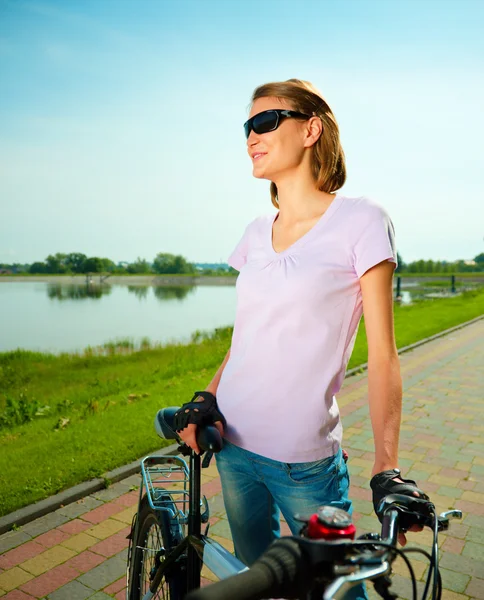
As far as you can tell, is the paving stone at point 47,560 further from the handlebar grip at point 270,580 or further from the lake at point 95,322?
the lake at point 95,322

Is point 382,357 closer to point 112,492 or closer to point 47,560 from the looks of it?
point 47,560

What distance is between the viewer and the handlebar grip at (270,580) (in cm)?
75

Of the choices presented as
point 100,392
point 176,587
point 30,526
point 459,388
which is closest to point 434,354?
point 459,388

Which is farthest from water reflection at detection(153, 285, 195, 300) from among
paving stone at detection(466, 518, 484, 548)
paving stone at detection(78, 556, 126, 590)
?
paving stone at detection(78, 556, 126, 590)

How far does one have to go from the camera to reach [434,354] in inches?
413

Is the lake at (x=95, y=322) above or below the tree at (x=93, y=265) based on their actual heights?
below

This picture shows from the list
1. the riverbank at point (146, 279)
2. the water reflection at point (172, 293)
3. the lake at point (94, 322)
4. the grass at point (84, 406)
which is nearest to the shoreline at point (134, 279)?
the riverbank at point (146, 279)

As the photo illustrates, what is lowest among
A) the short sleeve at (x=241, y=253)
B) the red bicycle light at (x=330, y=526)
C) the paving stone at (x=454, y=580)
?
the paving stone at (x=454, y=580)

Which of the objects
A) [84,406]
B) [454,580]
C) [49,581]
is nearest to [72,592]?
[49,581]

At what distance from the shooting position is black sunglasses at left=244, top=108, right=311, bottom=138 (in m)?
1.65

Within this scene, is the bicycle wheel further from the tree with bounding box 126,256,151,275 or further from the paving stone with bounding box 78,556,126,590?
the tree with bounding box 126,256,151,275

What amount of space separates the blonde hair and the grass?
3.21 m

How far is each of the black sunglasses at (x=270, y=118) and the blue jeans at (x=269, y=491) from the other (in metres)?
0.97

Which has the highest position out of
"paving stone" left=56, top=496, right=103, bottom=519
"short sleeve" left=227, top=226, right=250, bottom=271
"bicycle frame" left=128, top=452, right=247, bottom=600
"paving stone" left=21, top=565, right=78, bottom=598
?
"short sleeve" left=227, top=226, right=250, bottom=271
